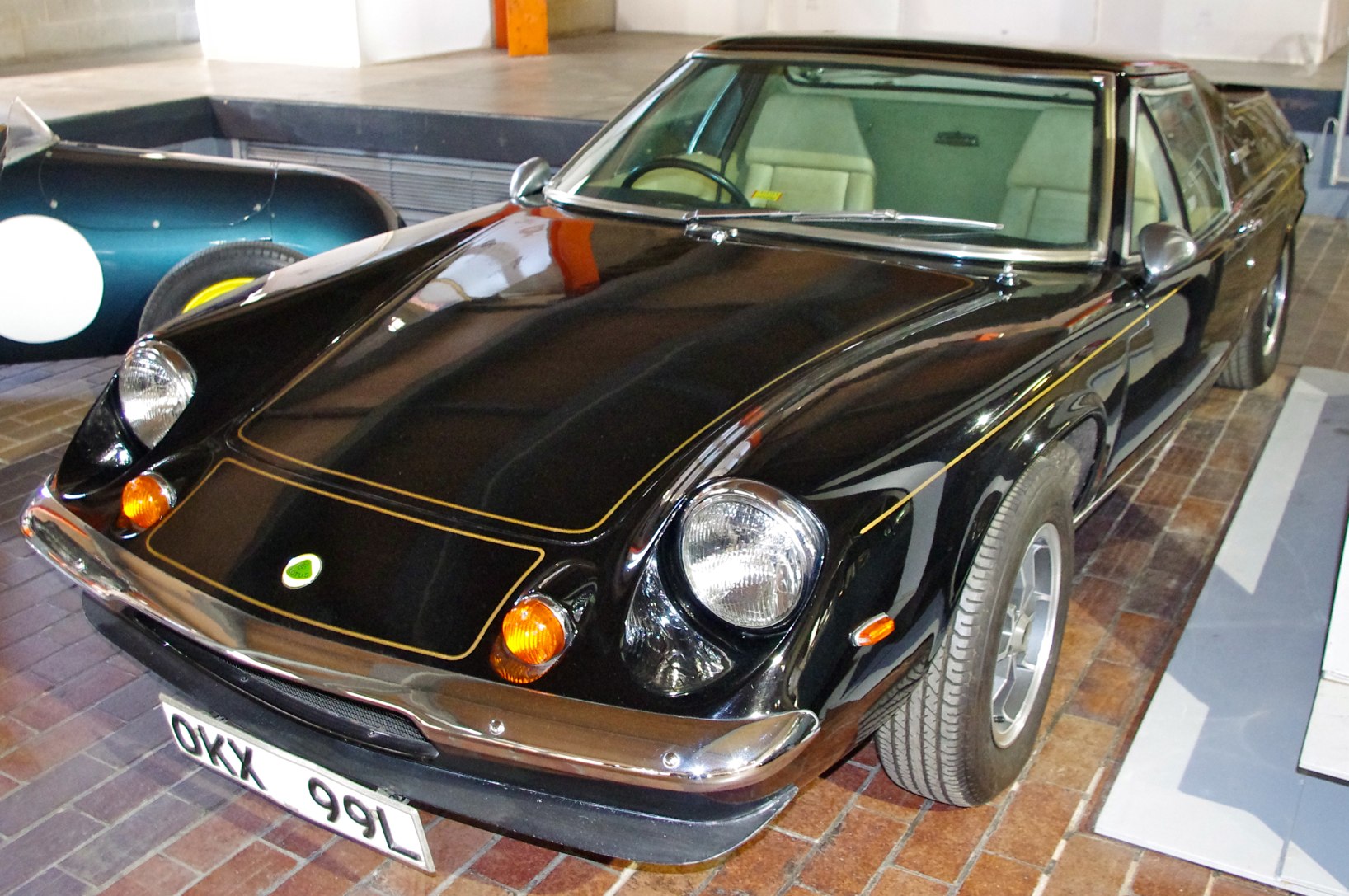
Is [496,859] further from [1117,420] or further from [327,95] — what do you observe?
[327,95]

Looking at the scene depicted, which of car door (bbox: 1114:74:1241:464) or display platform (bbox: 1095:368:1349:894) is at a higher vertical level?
car door (bbox: 1114:74:1241:464)

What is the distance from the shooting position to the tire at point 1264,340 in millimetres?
4277

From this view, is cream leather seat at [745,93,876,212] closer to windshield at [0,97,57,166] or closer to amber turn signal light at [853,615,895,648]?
amber turn signal light at [853,615,895,648]

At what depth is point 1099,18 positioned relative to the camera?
1018cm

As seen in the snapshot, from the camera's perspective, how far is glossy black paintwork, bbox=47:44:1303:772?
75.4 inches

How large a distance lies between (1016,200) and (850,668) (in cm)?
137

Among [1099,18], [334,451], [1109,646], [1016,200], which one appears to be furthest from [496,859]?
[1099,18]

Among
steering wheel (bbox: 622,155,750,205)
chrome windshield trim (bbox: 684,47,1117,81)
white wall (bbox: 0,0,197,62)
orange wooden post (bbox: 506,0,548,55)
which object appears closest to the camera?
chrome windshield trim (bbox: 684,47,1117,81)

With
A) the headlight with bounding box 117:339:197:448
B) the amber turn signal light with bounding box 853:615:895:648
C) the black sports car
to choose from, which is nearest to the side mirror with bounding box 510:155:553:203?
the black sports car

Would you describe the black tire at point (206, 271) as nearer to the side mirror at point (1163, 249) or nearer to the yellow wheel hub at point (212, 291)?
the yellow wheel hub at point (212, 291)

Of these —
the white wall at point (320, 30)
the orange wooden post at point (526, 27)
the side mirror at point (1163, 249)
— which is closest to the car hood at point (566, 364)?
the side mirror at point (1163, 249)

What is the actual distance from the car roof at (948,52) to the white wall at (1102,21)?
18.4ft

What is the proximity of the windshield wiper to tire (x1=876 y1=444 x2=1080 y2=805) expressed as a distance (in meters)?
0.63

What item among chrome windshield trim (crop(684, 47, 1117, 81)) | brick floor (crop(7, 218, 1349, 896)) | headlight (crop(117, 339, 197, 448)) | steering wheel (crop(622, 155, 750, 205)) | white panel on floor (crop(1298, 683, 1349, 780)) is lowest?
brick floor (crop(7, 218, 1349, 896))
